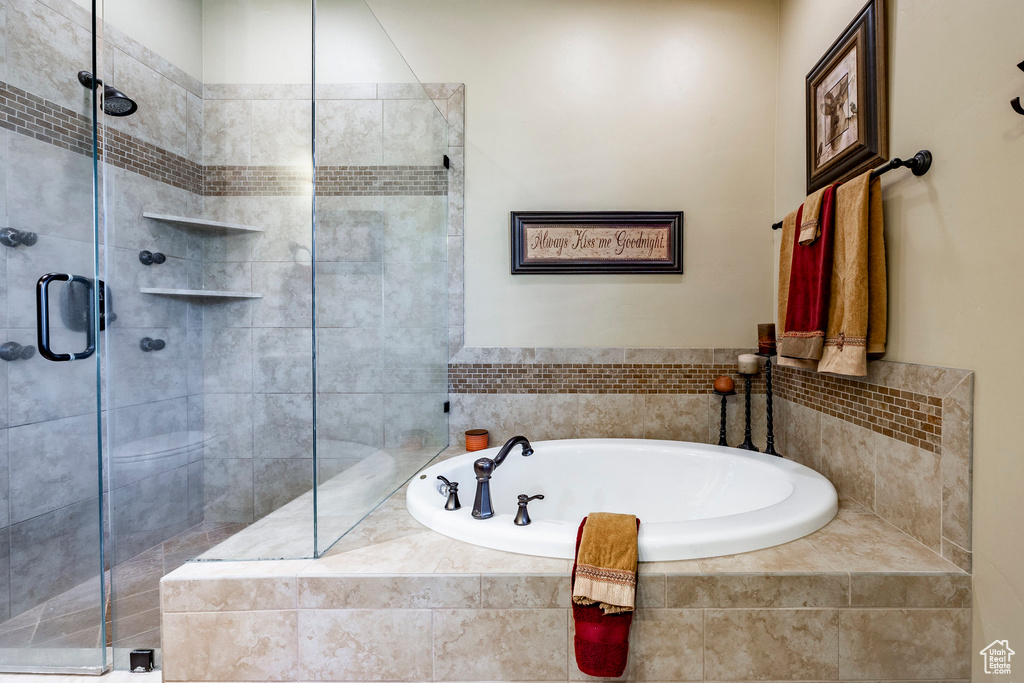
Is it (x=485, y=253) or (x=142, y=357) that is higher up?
(x=485, y=253)

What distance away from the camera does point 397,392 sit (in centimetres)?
176

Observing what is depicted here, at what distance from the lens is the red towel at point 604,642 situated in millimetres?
1043

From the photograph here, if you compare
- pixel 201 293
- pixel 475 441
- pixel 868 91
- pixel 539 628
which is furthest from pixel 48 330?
pixel 868 91

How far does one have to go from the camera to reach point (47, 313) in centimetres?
149

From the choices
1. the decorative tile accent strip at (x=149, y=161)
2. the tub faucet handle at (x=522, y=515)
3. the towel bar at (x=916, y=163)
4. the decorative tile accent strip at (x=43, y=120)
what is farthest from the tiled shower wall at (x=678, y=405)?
the decorative tile accent strip at (x=43, y=120)

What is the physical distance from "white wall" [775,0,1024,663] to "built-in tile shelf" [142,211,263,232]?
6.27ft

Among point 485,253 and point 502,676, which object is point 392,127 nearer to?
point 485,253

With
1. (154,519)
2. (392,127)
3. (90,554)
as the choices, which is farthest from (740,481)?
(90,554)

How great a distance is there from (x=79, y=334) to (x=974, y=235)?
8.89 feet

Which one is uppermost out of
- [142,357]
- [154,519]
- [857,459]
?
[142,357]

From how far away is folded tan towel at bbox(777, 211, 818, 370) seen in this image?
1.83 meters

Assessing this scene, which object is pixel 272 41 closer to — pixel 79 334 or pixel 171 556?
pixel 79 334

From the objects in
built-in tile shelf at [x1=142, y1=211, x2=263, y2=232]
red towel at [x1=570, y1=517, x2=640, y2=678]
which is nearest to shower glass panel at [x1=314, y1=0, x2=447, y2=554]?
built-in tile shelf at [x1=142, y1=211, x2=263, y2=232]

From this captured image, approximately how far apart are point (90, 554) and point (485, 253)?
1930 millimetres
